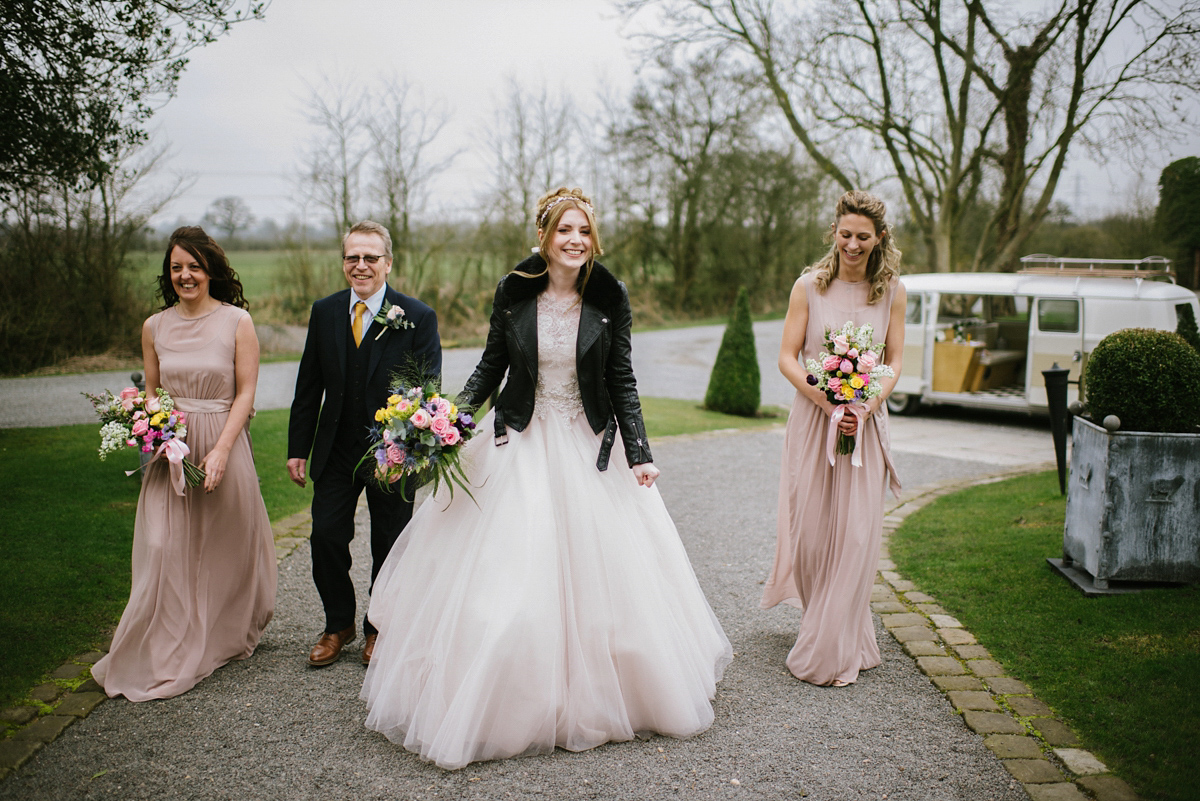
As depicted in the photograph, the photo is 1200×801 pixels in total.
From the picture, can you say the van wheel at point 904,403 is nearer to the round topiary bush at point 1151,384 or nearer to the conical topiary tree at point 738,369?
the conical topiary tree at point 738,369

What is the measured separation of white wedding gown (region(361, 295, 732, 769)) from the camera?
10.5 feet

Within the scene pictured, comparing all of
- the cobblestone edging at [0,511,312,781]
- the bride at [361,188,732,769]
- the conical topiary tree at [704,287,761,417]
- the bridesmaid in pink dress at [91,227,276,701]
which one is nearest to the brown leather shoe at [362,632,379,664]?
the bride at [361,188,732,769]

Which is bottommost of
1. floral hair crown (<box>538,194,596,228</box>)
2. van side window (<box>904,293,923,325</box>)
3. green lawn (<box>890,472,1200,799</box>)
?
green lawn (<box>890,472,1200,799</box>)

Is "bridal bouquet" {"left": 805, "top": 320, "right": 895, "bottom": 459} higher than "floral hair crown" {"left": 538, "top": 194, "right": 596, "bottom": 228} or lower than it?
lower

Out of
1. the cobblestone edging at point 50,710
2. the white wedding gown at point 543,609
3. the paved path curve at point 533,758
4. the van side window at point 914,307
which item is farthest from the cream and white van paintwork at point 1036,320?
the cobblestone edging at point 50,710

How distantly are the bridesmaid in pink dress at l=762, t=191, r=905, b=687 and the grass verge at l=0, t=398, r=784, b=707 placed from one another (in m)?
3.93

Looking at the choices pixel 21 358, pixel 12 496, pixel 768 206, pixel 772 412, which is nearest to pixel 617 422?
pixel 12 496

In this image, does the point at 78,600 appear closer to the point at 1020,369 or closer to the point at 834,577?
the point at 834,577

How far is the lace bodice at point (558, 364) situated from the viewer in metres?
3.69

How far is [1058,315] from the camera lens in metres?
12.1

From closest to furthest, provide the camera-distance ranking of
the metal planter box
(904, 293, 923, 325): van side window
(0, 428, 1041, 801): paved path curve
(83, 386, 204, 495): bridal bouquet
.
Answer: (0, 428, 1041, 801): paved path curve < (83, 386, 204, 495): bridal bouquet < the metal planter box < (904, 293, 923, 325): van side window

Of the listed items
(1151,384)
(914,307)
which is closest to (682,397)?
(914,307)

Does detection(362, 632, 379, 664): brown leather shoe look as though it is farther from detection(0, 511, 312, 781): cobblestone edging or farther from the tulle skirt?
detection(0, 511, 312, 781): cobblestone edging

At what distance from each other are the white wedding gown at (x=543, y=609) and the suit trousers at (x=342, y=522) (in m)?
0.46
